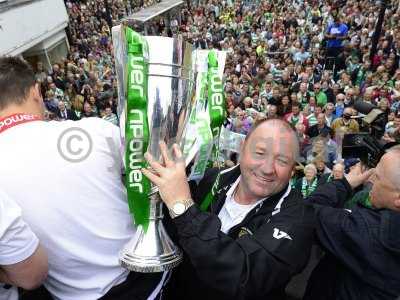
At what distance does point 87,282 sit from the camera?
5.19 feet

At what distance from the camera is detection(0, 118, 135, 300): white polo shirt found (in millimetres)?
1410

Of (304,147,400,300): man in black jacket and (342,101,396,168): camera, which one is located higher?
(342,101,396,168): camera

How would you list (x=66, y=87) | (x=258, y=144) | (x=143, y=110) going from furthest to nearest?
(x=66, y=87) < (x=258, y=144) < (x=143, y=110)

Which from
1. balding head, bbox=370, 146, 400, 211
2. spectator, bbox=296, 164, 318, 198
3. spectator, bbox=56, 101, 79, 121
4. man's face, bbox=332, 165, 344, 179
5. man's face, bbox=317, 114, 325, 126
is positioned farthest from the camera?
spectator, bbox=56, 101, 79, 121

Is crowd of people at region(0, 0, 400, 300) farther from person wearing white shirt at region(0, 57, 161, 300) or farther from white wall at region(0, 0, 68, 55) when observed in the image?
white wall at region(0, 0, 68, 55)

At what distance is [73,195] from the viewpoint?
4.73 ft

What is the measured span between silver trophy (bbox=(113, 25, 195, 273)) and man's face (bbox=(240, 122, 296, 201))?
1.18 ft

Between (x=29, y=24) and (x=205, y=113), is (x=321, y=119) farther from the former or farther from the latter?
(x=29, y=24)

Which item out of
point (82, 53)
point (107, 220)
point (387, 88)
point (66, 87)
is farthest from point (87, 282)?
point (82, 53)

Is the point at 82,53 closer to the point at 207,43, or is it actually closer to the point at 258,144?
the point at 207,43

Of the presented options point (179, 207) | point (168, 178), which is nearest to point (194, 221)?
point (179, 207)

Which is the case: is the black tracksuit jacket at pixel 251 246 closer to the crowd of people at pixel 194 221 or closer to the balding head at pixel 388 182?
the crowd of people at pixel 194 221

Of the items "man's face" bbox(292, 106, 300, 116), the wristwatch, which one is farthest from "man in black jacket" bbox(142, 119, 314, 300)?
"man's face" bbox(292, 106, 300, 116)

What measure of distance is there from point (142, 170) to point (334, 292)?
1043mm
